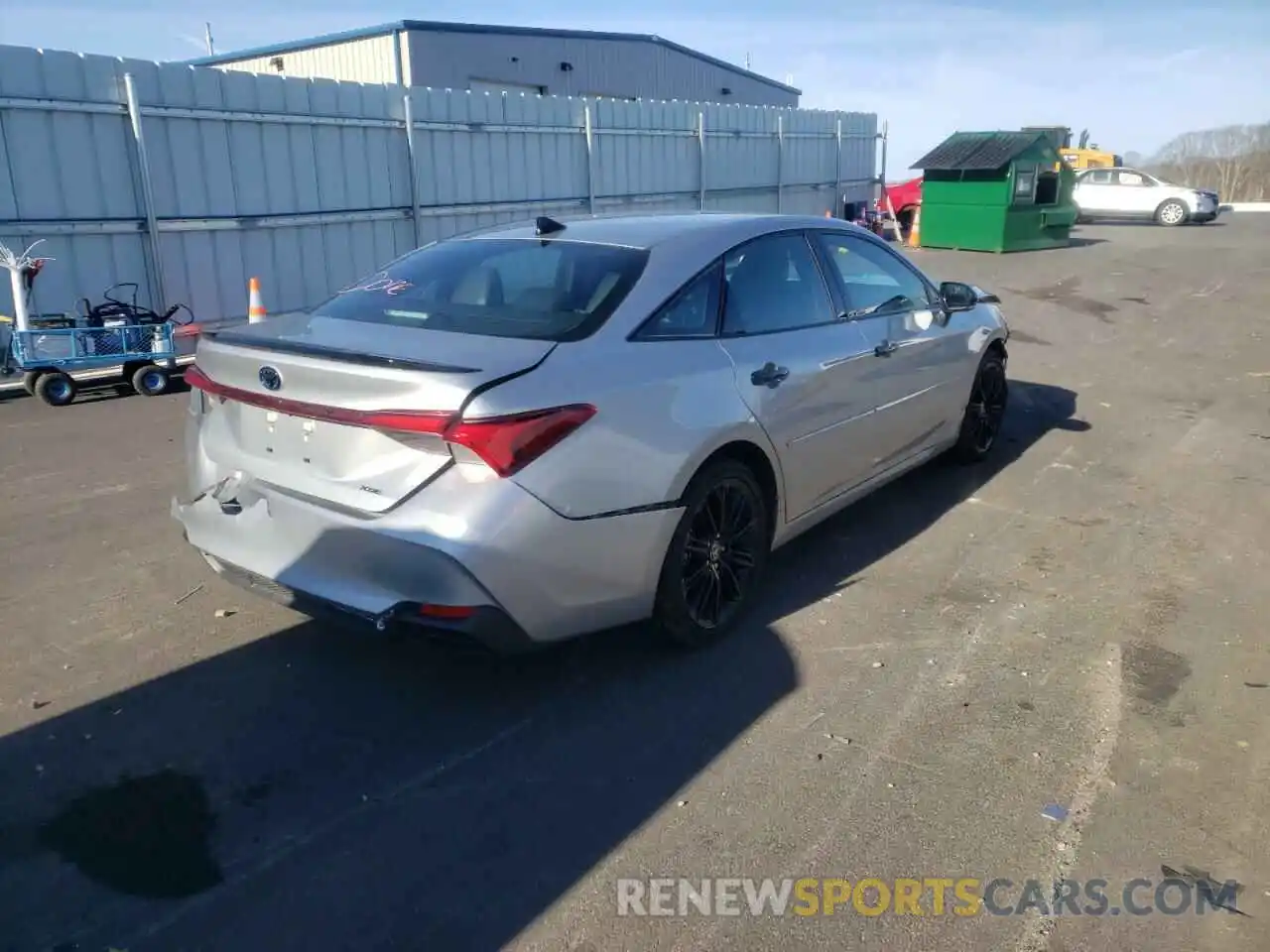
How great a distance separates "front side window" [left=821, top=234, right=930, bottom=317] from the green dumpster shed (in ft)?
49.7

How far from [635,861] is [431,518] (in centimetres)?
115

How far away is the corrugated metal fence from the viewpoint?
30.6ft

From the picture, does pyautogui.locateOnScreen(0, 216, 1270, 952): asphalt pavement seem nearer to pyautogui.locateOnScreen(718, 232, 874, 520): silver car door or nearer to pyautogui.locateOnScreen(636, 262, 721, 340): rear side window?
pyautogui.locateOnScreen(718, 232, 874, 520): silver car door

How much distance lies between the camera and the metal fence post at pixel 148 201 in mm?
9711

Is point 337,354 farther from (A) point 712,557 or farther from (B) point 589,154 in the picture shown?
(B) point 589,154

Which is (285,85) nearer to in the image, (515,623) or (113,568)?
(113,568)

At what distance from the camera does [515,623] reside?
320 centimetres

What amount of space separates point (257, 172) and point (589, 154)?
5.96m

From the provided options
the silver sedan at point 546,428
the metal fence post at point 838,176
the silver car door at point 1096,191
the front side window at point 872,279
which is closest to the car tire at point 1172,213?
the silver car door at point 1096,191

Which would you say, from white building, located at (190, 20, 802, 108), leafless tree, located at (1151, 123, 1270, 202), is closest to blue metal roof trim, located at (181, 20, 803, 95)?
white building, located at (190, 20, 802, 108)

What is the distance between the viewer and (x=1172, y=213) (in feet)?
90.8

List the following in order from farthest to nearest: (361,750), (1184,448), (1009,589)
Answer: (1184,448), (1009,589), (361,750)

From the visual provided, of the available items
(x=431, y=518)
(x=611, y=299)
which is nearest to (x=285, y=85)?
(x=611, y=299)

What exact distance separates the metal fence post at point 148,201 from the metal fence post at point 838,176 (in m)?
17.3
